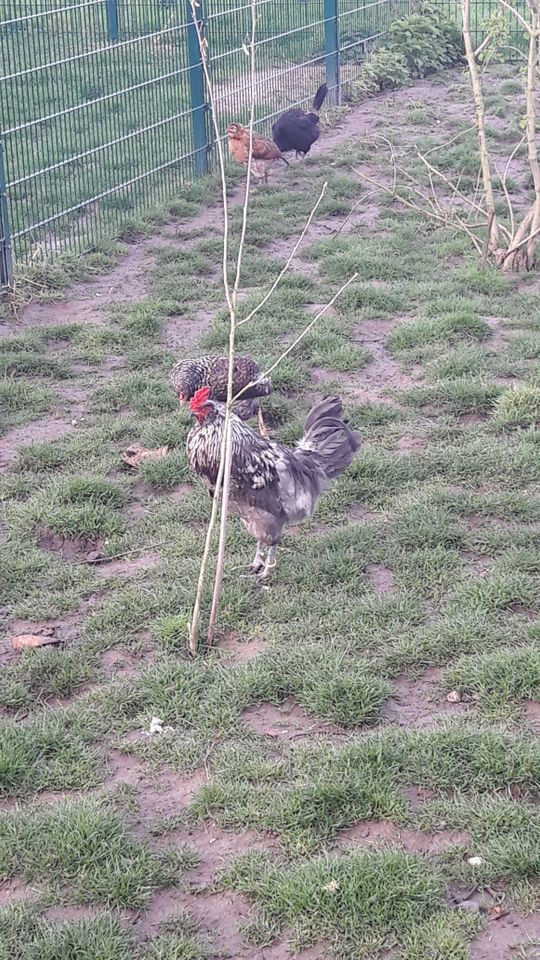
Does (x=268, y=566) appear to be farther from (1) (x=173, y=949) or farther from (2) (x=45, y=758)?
(1) (x=173, y=949)

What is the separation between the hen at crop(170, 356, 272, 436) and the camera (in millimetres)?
6312

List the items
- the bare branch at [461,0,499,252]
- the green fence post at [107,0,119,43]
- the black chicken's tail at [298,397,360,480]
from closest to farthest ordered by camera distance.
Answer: the black chicken's tail at [298,397,360,480] < the bare branch at [461,0,499,252] < the green fence post at [107,0,119,43]

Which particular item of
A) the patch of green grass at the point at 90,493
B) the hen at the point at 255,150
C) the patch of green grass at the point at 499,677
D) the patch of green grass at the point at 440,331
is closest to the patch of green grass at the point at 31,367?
the patch of green grass at the point at 90,493

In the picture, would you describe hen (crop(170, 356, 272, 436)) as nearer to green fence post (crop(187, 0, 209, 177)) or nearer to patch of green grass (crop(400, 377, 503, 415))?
patch of green grass (crop(400, 377, 503, 415))

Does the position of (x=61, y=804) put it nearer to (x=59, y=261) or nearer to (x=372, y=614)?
Result: (x=372, y=614)

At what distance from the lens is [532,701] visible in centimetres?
428

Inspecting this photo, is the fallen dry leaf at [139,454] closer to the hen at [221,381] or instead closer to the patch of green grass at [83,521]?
the hen at [221,381]

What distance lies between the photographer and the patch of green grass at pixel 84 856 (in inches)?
138

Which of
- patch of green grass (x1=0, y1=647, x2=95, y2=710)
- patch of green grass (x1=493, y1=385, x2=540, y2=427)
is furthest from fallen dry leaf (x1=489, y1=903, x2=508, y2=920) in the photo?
patch of green grass (x1=493, y1=385, x2=540, y2=427)

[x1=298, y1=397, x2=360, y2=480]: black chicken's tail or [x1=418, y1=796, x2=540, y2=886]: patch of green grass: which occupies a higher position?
[x1=298, y1=397, x2=360, y2=480]: black chicken's tail

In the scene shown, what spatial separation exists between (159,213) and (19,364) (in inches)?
137

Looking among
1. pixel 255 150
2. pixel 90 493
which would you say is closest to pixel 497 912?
pixel 90 493

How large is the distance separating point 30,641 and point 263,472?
1228mm

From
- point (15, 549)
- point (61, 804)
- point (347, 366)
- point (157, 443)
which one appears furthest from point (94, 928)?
point (347, 366)
